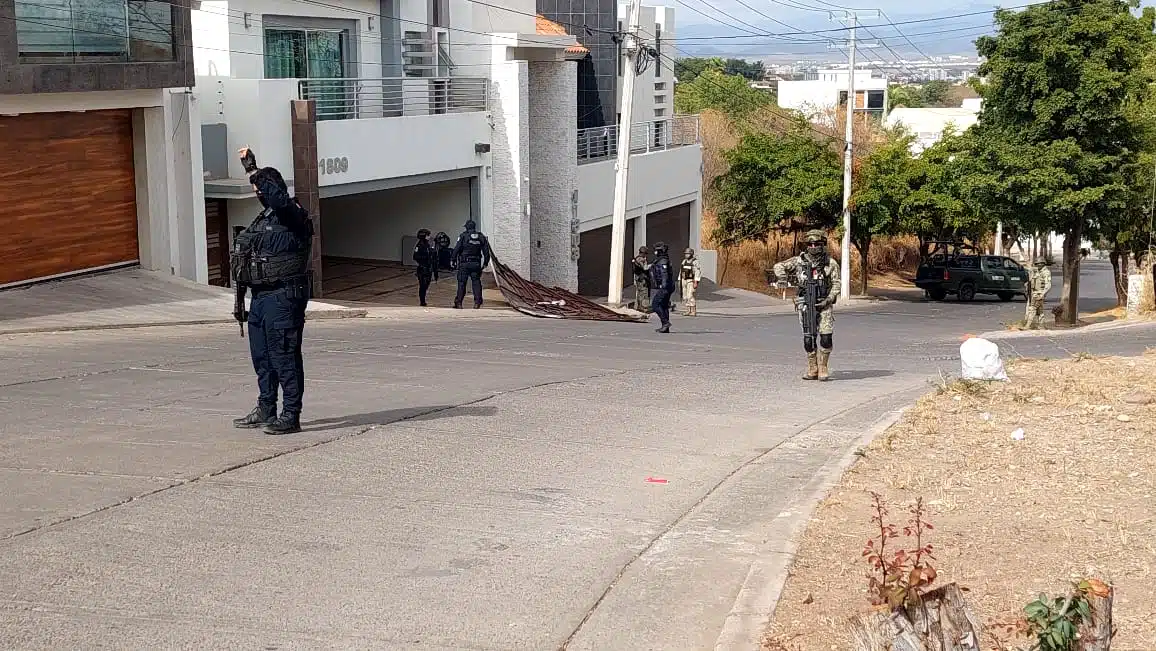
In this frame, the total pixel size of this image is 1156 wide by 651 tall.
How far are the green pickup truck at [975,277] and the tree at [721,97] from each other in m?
30.7

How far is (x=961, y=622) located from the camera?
4.84 meters

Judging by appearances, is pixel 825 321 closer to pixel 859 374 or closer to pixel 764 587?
pixel 859 374

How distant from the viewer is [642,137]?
41938mm

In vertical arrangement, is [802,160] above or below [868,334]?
above

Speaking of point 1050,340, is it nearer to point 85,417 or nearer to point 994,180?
point 994,180

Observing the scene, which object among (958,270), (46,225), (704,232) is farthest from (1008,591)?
(704,232)

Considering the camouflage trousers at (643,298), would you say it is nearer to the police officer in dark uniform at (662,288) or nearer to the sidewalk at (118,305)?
the police officer in dark uniform at (662,288)

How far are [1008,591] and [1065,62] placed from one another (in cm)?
2599

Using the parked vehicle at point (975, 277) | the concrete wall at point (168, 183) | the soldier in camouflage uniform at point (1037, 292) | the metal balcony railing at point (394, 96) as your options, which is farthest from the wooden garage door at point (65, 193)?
the parked vehicle at point (975, 277)

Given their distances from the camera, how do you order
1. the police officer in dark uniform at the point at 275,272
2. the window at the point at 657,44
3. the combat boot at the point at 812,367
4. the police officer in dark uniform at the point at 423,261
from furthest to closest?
the window at the point at 657,44 → the police officer in dark uniform at the point at 423,261 → the combat boot at the point at 812,367 → the police officer in dark uniform at the point at 275,272

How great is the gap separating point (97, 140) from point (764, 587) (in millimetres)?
16168

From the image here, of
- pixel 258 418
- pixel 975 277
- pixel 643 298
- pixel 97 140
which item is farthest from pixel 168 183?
pixel 975 277

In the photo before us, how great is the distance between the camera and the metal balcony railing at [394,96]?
26359 mm

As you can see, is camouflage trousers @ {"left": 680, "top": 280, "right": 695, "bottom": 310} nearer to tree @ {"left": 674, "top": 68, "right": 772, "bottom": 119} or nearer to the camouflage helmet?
the camouflage helmet
